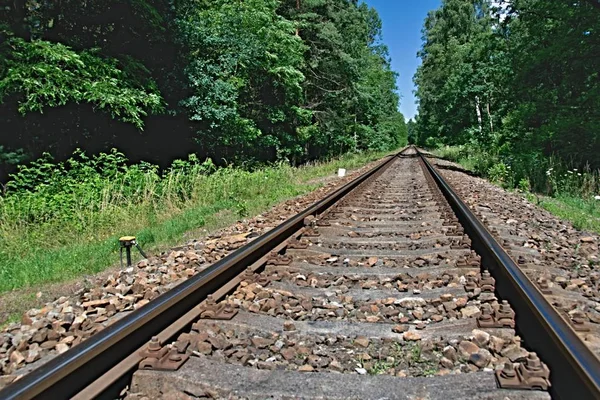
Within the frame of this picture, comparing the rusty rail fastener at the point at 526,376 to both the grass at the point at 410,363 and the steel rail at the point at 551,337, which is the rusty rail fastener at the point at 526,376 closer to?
the steel rail at the point at 551,337

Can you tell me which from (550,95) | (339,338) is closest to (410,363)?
(339,338)

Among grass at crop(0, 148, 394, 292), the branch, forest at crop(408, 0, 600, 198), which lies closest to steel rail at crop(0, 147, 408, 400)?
grass at crop(0, 148, 394, 292)

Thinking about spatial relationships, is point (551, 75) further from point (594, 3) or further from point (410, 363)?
point (410, 363)

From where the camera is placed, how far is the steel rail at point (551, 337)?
170 centimetres

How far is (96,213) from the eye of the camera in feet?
25.4

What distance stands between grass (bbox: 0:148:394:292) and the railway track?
2.56 meters

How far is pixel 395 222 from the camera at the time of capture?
6.04 metres

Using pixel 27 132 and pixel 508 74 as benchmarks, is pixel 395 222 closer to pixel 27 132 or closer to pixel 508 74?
pixel 27 132

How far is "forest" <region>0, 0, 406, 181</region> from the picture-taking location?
983cm

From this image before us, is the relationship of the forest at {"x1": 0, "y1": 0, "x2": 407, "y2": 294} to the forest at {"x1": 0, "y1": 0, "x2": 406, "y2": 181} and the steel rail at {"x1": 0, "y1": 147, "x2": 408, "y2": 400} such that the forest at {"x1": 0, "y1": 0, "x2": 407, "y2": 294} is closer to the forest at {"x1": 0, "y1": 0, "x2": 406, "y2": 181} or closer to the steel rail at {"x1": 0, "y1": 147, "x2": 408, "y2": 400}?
the forest at {"x1": 0, "y1": 0, "x2": 406, "y2": 181}

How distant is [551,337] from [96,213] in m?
7.35

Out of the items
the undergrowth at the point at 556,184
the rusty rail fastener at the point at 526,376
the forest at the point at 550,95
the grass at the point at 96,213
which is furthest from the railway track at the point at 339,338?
the forest at the point at 550,95

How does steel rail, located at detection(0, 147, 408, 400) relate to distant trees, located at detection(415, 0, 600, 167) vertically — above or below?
below

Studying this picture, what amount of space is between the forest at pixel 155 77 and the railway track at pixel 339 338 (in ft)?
26.6
